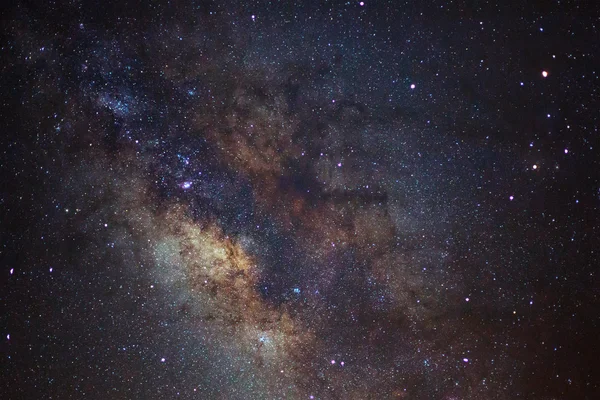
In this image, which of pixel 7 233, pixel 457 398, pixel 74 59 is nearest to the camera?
pixel 74 59

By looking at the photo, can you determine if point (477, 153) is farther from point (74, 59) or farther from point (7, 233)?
point (7, 233)

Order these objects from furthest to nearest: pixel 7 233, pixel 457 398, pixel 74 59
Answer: pixel 457 398, pixel 7 233, pixel 74 59

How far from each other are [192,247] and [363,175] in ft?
7.02

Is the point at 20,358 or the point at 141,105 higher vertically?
the point at 141,105

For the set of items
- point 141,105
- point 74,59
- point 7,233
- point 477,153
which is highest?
point 74,59

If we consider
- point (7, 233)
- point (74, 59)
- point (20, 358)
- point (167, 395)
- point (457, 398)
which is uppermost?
point (74, 59)

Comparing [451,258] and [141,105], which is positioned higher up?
[141,105]

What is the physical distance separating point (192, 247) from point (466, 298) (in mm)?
3303

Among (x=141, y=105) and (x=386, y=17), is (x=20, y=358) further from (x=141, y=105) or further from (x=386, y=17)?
(x=386, y=17)

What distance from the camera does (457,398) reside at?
4.62 m

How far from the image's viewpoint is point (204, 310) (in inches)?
176

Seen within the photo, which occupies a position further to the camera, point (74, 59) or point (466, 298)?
point (466, 298)

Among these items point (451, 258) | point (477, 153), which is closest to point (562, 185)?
point (477, 153)

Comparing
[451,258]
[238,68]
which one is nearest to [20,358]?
[238,68]
